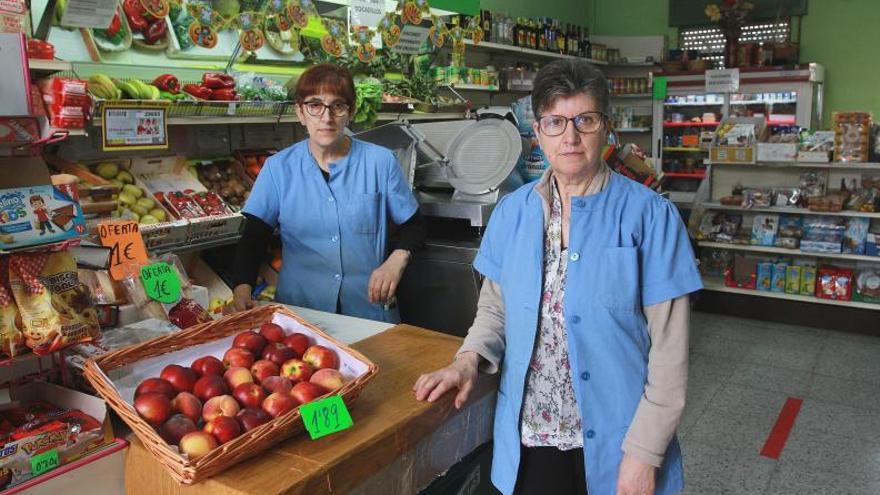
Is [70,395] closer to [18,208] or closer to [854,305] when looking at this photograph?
[18,208]

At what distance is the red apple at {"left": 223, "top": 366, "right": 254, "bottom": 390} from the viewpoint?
4.73 ft

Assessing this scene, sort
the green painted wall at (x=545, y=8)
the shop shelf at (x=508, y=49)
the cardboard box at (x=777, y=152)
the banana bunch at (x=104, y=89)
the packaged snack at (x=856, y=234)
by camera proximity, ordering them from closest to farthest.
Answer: the banana bunch at (x=104, y=89)
the packaged snack at (x=856, y=234)
the cardboard box at (x=777, y=152)
the shop shelf at (x=508, y=49)
the green painted wall at (x=545, y=8)

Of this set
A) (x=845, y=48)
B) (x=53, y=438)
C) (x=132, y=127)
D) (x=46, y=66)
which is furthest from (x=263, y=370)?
(x=845, y=48)

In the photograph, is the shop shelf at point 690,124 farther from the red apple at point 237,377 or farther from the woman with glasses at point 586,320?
the red apple at point 237,377

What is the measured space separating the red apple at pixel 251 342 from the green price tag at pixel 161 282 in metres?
0.43

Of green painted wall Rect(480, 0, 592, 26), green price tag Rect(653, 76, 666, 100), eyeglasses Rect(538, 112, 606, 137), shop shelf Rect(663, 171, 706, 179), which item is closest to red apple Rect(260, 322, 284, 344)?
eyeglasses Rect(538, 112, 606, 137)

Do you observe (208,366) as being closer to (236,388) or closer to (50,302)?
(236,388)

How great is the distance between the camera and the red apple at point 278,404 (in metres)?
1.33

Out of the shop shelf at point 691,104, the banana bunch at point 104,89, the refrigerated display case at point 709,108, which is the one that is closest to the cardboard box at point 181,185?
the banana bunch at point 104,89

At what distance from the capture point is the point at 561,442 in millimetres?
1697

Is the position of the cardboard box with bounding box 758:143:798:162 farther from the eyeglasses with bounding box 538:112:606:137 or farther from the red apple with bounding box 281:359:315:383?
the red apple with bounding box 281:359:315:383

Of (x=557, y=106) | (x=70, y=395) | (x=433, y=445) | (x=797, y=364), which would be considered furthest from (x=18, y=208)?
(x=797, y=364)

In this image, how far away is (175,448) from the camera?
122cm

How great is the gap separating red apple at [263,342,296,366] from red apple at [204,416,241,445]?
0.27 metres
